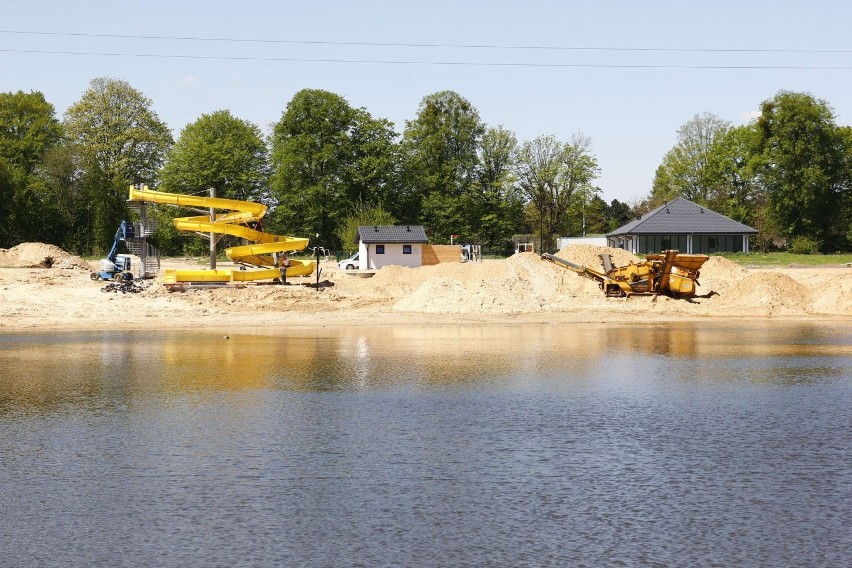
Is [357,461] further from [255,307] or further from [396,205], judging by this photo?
[396,205]

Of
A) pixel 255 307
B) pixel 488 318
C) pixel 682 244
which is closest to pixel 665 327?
pixel 488 318

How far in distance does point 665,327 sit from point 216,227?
23.2 meters

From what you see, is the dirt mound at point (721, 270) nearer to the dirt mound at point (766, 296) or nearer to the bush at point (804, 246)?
the dirt mound at point (766, 296)

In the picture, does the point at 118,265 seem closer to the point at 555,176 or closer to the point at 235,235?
the point at 235,235

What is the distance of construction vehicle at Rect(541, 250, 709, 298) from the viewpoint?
44.4 metres

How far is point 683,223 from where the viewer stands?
8938 cm

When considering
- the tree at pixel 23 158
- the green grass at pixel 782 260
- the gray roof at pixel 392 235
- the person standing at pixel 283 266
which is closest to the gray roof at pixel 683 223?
the green grass at pixel 782 260

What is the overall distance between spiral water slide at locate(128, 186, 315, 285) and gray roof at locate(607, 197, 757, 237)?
4646cm

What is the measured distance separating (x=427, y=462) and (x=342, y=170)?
77.2 meters

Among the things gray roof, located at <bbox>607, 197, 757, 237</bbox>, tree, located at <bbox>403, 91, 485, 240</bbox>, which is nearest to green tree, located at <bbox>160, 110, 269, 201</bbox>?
tree, located at <bbox>403, 91, 485, 240</bbox>

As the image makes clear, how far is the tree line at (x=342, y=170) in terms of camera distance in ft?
287

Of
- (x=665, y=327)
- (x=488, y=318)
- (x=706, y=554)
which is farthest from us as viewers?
(x=488, y=318)

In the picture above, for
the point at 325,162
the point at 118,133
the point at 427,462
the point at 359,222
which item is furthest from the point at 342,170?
the point at 427,462

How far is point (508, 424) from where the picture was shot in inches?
Answer: 642
